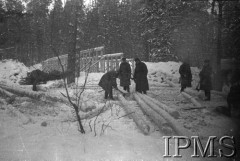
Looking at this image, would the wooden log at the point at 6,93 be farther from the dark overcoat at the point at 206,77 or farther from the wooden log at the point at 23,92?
the dark overcoat at the point at 206,77

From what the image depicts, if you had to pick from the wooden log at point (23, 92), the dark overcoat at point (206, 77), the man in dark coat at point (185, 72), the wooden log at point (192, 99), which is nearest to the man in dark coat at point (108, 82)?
the wooden log at point (23, 92)

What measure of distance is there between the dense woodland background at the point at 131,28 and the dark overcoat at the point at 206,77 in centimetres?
12

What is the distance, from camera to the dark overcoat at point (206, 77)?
2939 millimetres

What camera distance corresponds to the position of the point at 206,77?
3004 millimetres

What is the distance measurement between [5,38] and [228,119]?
4171mm

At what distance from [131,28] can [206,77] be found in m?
1.91

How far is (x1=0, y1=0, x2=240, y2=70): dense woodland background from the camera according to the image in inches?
108

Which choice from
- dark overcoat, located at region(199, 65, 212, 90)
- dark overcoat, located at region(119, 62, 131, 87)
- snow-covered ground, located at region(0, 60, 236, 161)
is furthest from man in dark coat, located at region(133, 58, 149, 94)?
dark overcoat, located at region(199, 65, 212, 90)

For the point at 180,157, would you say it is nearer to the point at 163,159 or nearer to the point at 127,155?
the point at 163,159

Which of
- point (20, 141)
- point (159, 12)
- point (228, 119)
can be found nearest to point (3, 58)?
point (20, 141)

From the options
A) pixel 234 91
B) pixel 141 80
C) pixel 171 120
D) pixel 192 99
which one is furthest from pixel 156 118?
pixel 141 80

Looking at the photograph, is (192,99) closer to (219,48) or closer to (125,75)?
(219,48)

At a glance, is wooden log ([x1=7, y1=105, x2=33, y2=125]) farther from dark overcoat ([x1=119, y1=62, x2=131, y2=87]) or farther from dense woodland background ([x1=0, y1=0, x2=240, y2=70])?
dark overcoat ([x1=119, y1=62, x2=131, y2=87])

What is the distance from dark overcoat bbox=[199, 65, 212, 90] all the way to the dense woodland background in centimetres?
12
